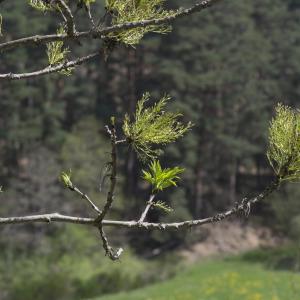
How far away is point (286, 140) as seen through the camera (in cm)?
242

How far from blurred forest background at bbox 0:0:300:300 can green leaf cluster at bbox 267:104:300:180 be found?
24241mm

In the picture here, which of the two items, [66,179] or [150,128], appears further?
[66,179]

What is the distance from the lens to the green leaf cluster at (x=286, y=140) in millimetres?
2406

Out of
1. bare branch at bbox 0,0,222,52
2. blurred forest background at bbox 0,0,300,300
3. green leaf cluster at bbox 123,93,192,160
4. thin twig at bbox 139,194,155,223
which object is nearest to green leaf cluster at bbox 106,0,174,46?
bare branch at bbox 0,0,222,52

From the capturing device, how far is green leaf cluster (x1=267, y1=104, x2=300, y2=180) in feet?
7.89

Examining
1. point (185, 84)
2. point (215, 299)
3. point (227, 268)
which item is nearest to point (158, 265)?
point (227, 268)

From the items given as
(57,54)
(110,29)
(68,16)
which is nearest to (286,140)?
(110,29)

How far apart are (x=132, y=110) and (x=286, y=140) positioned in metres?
33.8

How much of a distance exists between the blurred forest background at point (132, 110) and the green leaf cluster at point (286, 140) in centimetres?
2424

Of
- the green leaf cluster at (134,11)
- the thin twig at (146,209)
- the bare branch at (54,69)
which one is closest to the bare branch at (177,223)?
the thin twig at (146,209)

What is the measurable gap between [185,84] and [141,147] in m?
33.5

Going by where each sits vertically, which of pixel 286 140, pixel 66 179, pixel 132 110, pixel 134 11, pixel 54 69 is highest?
pixel 132 110

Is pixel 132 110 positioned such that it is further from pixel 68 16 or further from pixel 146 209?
pixel 68 16

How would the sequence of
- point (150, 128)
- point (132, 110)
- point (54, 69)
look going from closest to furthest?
point (150, 128) < point (54, 69) < point (132, 110)
